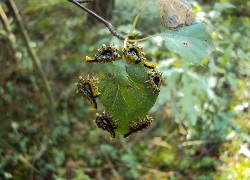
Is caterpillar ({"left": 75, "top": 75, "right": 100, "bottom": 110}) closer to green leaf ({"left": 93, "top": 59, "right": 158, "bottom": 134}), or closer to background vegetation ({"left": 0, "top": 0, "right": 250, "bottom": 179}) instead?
green leaf ({"left": 93, "top": 59, "right": 158, "bottom": 134})

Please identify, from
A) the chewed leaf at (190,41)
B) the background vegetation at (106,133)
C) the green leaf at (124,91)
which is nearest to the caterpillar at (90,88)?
the green leaf at (124,91)

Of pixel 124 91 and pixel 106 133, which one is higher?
pixel 124 91

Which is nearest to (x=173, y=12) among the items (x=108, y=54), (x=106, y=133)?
(x=108, y=54)

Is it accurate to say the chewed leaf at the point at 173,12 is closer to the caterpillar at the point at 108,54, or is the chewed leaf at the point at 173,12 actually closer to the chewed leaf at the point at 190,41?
the chewed leaf at the point at 190,41

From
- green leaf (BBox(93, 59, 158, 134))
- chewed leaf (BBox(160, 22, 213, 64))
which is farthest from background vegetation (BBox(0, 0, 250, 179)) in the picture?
green leaf (BBox(93, 59, 158, 134))

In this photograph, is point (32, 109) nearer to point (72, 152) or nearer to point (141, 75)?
point (72, 152)

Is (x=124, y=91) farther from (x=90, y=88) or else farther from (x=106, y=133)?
(x=106, y=133)

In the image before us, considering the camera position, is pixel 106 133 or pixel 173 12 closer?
pixel 173 12

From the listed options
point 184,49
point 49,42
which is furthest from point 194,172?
point 184,49
